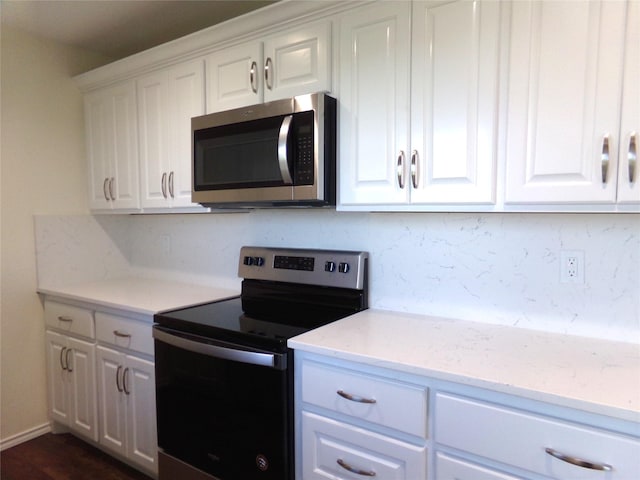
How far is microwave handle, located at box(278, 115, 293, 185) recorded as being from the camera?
170cm

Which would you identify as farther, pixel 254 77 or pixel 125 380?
pixel 125 380

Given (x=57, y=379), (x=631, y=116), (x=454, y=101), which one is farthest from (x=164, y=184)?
(x=631, y=116)

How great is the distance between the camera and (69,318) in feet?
8.09

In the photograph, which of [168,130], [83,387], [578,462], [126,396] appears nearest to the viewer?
[578,462]

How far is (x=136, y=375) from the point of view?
2104 mm

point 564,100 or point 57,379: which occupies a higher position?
point 564,100

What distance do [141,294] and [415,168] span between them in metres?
1.68

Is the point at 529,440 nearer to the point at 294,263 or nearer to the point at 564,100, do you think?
the point at 564,100

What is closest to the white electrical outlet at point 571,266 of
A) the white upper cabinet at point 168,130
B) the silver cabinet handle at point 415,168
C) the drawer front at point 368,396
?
the silver cabinet handle at point 415,168

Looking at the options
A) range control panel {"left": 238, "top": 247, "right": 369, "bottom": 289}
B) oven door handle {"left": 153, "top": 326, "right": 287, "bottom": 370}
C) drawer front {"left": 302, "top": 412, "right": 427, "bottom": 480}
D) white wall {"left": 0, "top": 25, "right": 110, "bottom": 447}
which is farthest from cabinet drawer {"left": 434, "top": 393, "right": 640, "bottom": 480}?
white wall {"left": 0, "top": 25, "right": 110, "bottom": 447}

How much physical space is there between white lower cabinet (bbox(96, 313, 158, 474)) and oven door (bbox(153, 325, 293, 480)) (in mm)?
151

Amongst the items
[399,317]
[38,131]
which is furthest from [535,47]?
[38,131]

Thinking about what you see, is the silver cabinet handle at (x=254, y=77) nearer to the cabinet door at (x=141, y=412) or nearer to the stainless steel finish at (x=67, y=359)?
the cabinet door at (x=141, y=412)

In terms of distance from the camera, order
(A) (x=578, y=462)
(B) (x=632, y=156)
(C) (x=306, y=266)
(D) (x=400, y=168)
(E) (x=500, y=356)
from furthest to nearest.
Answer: (C) (x=306, y=266)
(D) (x=400, y=168)
(E) (x=500, y=356)
(B) (x=632, y=156)
(A) (x=578, y=462)
